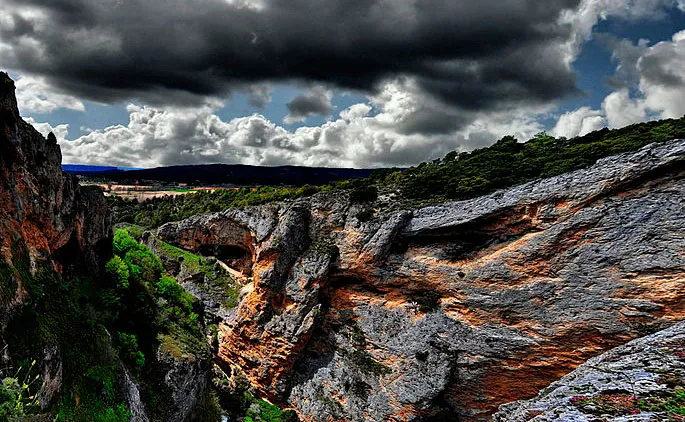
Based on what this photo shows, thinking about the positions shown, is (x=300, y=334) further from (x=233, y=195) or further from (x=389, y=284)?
(x=233, y=195)

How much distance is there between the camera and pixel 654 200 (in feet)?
66.2

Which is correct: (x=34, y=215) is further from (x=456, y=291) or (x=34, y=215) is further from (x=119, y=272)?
(x=456, y=291)

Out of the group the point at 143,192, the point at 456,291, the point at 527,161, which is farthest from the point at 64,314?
the point at 143,192

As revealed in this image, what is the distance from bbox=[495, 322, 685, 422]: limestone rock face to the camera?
11.8m

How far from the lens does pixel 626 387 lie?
12922 millimetres

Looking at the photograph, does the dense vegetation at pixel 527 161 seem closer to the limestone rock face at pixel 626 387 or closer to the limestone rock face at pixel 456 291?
the limestone rock face at pixel 456 291

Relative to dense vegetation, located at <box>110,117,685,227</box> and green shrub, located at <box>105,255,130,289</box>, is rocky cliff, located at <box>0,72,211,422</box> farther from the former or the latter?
dense vegetation, located at <box>110,117,685,227</box>

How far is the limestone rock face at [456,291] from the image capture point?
20.3 metres

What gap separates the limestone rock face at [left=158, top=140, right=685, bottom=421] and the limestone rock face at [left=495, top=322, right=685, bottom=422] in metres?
5.20

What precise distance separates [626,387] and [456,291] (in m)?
12.9

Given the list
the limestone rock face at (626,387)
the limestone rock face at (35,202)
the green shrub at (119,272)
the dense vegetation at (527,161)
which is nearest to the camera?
the limestone rock face at (626,387)

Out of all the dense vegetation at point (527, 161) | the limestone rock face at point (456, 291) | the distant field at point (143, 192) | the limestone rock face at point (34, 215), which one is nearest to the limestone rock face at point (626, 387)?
the limestone rock face at point (456, 291)

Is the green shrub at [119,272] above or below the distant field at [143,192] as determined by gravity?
below

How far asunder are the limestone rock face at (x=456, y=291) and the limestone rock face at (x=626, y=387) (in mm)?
5198
